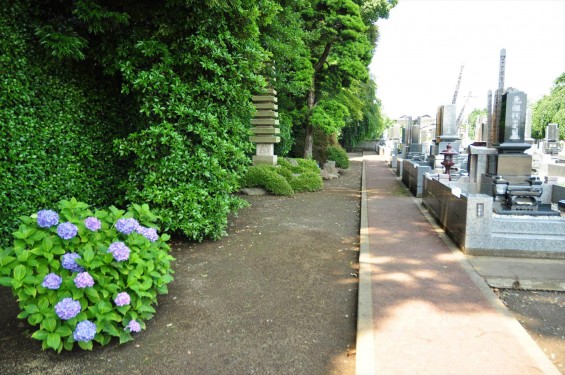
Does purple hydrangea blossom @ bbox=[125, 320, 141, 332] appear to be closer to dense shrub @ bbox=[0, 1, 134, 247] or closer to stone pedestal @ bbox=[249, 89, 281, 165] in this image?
dense shrub @ bbox=[0, 1, 134, 247]

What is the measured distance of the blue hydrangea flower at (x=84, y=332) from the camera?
330 centimetres

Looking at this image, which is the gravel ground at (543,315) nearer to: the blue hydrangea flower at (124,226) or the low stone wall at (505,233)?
the low stone wall at (505,233)

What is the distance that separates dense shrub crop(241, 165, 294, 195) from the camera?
13.0 metres

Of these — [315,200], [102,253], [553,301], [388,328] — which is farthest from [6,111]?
[315,200]

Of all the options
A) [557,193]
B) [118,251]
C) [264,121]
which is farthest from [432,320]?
[264,121]

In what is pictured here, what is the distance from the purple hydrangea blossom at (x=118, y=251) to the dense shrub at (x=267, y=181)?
31.3 feet

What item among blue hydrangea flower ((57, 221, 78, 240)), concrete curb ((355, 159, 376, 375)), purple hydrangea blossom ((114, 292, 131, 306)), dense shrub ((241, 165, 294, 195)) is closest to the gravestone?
dense shrub ((241, 165, 294, 195))

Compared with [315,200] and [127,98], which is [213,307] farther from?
[315,200]

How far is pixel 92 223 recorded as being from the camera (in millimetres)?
3652

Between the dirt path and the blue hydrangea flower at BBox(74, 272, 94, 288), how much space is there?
0.66m

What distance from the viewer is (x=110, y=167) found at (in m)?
7.07

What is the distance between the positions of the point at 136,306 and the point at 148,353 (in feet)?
1.36

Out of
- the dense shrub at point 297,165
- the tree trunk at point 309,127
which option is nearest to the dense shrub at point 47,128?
the dense shrub at point 297,165

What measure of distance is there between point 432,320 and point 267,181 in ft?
30.6
